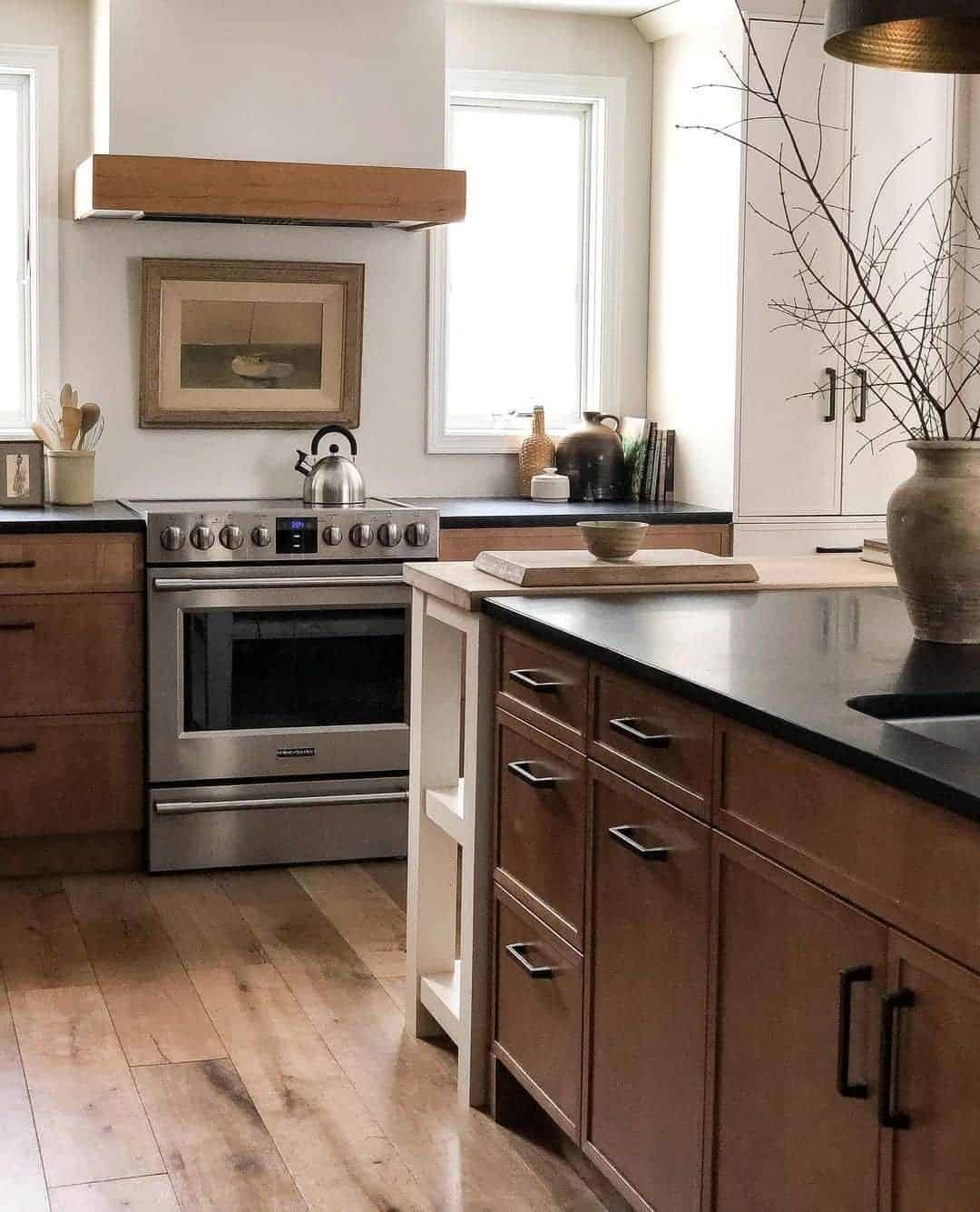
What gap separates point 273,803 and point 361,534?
2.51 feet

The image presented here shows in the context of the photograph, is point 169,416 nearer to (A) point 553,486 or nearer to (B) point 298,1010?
(A) point 553,486

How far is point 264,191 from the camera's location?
441 centimetres

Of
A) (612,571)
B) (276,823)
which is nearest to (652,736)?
(612,571)

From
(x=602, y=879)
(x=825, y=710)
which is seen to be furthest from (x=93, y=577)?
(x=825, y=710)

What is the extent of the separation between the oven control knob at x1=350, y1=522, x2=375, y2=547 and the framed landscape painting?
0.74 m

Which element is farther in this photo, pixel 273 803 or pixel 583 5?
pixel 583 5

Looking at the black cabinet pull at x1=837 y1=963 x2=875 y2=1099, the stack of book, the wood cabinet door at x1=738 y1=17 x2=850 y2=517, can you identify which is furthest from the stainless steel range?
the black cabinet pull at x1=837 y1=963 x2=875 y2=1099

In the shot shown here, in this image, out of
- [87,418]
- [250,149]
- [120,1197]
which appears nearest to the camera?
[120,1197]

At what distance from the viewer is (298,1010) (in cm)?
334

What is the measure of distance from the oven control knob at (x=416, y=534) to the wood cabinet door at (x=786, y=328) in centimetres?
101

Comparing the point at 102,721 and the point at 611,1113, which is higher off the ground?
the point at 102,721

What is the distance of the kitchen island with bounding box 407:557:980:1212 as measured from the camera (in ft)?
5.32

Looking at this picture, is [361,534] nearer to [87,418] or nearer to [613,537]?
[87,418]

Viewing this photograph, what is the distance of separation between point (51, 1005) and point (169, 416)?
2.06 m
